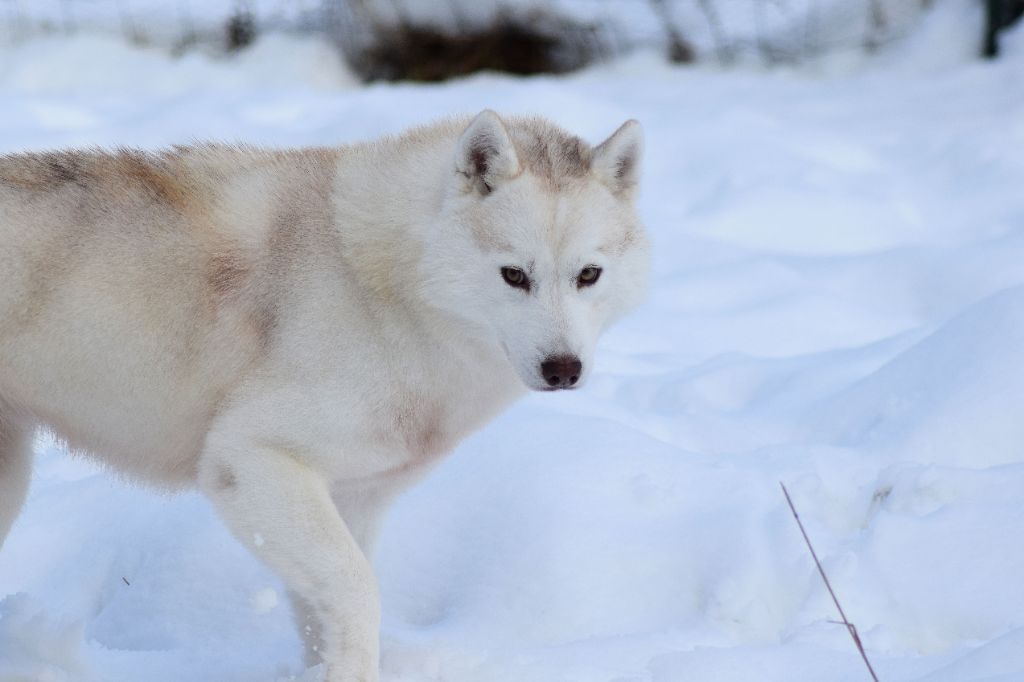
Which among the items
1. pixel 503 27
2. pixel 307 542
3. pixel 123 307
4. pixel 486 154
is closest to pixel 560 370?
pixel 486 154

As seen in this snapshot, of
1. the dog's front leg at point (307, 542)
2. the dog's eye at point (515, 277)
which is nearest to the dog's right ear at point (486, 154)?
the dog's eye at point (515, 277)

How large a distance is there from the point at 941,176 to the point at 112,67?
17.8 ft

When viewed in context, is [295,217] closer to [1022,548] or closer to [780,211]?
[1022,548]

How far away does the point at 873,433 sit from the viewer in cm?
479

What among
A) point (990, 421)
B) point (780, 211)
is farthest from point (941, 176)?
point (990, 421)

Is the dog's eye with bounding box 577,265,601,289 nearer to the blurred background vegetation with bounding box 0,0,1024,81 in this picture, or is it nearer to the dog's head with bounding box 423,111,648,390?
the dog's head with bounding box 423,111,648,390

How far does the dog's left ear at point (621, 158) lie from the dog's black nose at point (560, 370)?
636 millimetres

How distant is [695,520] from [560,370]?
1.15 m

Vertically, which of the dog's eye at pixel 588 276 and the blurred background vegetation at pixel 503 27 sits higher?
the dog's eye at pixel 588 276

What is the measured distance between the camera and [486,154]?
345cm

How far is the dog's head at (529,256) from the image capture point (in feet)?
10.8

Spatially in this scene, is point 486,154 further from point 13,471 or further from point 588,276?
point 13,471

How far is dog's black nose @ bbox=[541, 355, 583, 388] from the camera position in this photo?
321 cm

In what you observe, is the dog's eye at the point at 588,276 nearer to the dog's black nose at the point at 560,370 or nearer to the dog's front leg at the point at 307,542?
the dog's black nose at the point at 560,370
